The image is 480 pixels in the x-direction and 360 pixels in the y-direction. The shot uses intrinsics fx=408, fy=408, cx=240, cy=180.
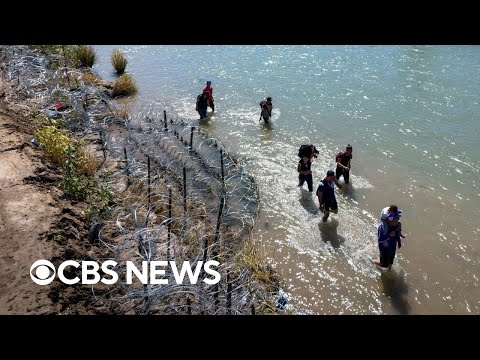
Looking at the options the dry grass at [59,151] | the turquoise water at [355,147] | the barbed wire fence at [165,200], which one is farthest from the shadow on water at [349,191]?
the dry grass at [59,151]

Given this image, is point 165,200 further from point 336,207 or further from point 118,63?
point 118,63

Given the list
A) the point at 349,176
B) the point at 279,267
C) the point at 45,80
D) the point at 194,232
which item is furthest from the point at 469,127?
the point at 45,80

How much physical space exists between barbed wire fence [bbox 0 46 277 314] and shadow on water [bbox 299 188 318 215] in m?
1.08

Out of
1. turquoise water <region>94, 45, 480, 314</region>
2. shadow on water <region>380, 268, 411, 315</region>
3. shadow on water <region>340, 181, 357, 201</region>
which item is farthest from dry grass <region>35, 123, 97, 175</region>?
shadow on water <region>380, 268, 411, 315</region>

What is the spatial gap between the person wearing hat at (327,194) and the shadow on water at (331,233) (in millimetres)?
251

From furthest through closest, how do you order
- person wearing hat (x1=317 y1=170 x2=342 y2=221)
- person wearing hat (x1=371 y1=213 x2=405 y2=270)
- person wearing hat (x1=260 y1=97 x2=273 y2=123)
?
person wearing hat (x1=260 y1=97 x2=273 y2=123) < person wearing hat (x1=317 y1=170 x2=342 y2=221) < person wearing hat (x1=371 y1=213 x2=405 y2=270)

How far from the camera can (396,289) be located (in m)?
7.04

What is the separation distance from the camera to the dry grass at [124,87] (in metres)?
15.2

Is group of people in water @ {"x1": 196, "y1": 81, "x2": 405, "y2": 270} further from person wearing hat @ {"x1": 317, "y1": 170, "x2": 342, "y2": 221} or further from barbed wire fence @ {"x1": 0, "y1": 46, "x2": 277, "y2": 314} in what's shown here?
barbed wire fence @ {"x1": 0, "y1": 46, "x2": 277, "y2": 314}

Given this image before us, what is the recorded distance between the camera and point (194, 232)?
24.7 ft

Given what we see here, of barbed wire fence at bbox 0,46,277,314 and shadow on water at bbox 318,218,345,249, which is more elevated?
barbed wire fence at bbox 0,46,277,314

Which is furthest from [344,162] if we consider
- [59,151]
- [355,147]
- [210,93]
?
[59,151]

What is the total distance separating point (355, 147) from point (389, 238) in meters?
5.18

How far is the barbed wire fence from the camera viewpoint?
19.4 feet
